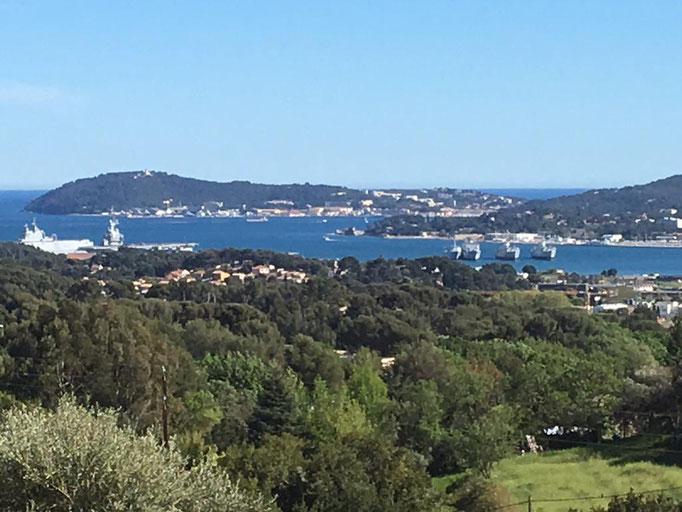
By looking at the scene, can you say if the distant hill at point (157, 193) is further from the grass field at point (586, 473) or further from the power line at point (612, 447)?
the grass field at point (586, 473)

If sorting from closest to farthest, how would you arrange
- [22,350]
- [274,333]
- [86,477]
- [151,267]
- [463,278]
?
1. [86,477]
2. [22,350]
3. [274,333]
4. [463,278]
5. [151,267]

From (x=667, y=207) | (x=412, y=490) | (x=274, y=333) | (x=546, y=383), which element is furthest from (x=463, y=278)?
(x=667, y=207)

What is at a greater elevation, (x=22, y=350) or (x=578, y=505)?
(x=22, y=350)

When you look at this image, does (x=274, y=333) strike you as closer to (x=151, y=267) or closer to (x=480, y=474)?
(x=480, y=474)

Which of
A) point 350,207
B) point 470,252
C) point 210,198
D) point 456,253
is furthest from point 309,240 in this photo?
point 210,198

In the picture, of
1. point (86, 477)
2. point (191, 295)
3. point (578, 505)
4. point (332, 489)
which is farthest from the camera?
point (191, 295)
